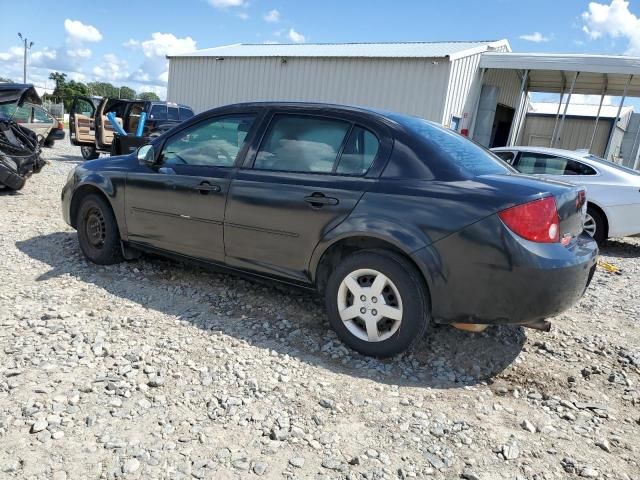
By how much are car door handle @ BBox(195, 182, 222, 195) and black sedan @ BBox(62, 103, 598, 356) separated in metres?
0.01

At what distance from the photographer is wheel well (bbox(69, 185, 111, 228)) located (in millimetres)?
4762

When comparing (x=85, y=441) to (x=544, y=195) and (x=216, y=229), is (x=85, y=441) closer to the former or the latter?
(x=216, y=229)

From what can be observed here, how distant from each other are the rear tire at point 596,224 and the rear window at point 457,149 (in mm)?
3948

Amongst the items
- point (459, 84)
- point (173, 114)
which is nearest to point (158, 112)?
point (173, 114)

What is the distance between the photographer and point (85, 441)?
2.29 m

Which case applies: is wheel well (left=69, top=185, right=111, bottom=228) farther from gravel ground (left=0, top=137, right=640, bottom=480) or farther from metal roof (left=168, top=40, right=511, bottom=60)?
metal roof (left=168, top=40, right=511, bottom=60)

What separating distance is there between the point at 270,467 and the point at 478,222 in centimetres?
170

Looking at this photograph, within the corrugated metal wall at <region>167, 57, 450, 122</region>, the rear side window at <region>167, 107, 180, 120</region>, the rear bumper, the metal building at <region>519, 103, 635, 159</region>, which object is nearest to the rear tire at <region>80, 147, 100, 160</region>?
the rear side window at <region>167, 107, 180, 120</region>

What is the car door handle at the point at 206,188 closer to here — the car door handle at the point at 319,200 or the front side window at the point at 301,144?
the front side window at the point at 301,144

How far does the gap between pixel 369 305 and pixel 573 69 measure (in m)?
12.2

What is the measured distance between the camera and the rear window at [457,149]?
10.5 ft

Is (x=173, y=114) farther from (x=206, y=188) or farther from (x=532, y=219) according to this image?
(x=532, y=219)

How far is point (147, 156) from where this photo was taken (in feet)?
14.2

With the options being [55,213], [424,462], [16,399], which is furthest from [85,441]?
[55,213]
